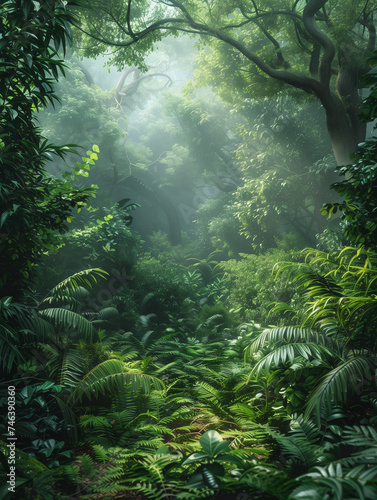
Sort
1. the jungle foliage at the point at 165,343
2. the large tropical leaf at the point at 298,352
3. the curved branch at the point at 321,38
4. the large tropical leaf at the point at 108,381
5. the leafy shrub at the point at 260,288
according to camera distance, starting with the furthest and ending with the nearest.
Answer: the leafy shrub at the point at 260,288, the curved branch at the point at 321,38, the large tropical leaf at the point at 108,381, the large tropical leaf at the point at 298,352, the jungle foliage at the point at 165,343

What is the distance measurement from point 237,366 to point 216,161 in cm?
1370

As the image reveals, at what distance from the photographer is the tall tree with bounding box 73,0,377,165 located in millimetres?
5719

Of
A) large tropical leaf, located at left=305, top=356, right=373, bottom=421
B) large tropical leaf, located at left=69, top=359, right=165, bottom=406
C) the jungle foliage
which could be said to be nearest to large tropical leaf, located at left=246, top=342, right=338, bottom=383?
the jungle foliage

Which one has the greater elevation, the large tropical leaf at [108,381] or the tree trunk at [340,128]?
the tree trunk at [340,128]

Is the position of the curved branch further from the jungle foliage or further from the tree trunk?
the tree trunk

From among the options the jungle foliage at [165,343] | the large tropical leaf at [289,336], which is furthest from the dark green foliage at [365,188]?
the large tropical leaf at [289,336]

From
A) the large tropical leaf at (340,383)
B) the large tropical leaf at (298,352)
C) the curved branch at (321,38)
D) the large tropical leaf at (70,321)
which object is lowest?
the large tropical leaf at (340,383)

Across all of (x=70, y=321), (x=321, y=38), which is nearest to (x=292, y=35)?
(x=321, y=38)

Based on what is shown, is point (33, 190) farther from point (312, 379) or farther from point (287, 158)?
point (287, 158)

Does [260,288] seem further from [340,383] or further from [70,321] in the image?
[340,383]

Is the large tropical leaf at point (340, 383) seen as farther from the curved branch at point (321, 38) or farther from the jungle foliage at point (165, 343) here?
the curved branch at point (321, 38)

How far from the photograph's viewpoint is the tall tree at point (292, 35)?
5719 millimetres

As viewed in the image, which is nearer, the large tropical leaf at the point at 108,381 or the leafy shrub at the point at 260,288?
the large tropical leaf at the point at 108,381

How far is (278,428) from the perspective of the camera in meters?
2.70
